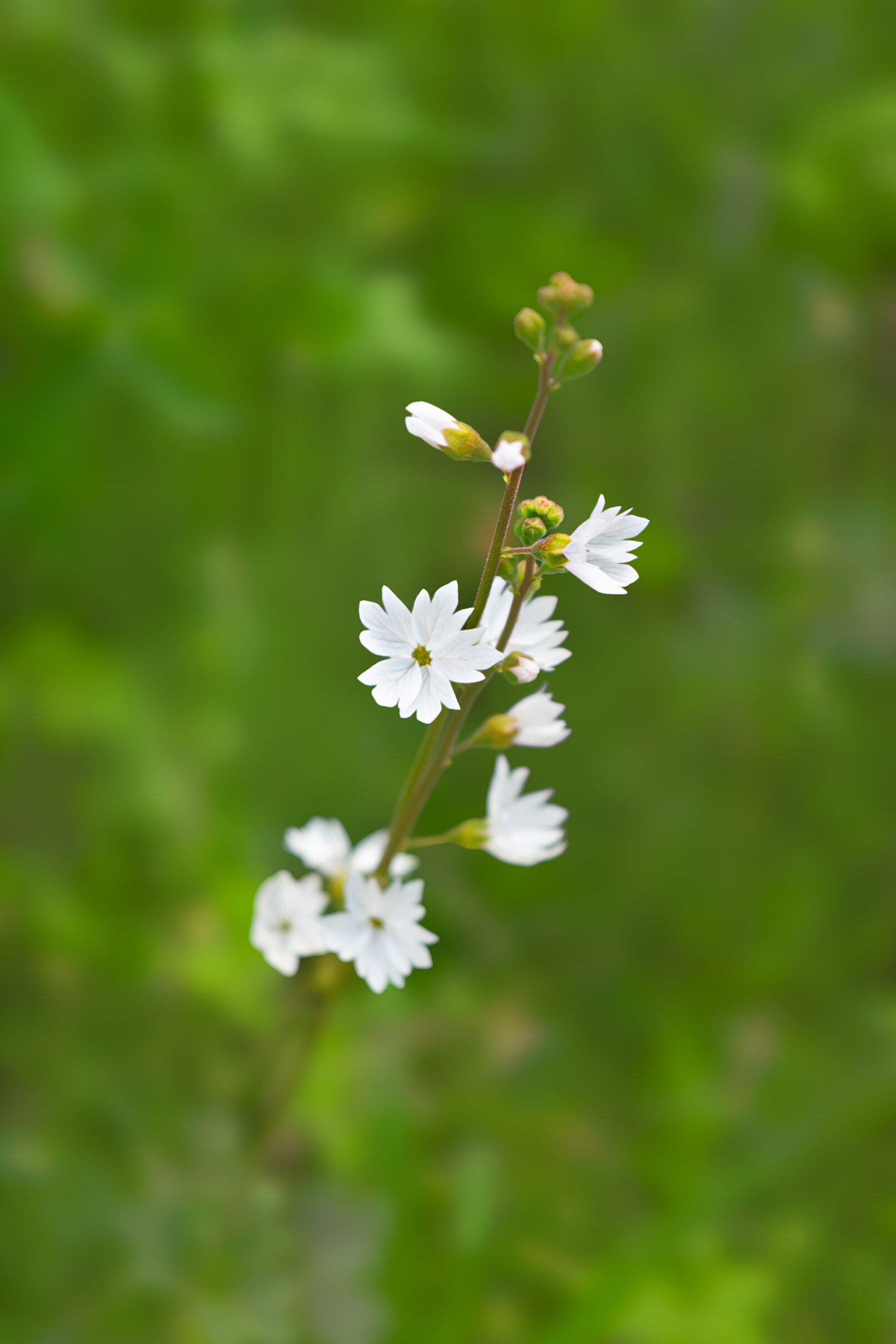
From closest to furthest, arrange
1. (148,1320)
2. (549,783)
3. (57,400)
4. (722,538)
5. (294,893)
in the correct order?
(294,893) → (148,1320) → (57,400) → (549,783) → (722,538)

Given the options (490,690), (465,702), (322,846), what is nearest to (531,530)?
(465,702)

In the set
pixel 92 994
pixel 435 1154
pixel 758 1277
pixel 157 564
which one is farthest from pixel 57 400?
pixel 758 1277

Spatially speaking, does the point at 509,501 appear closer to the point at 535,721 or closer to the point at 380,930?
the point at 535,721

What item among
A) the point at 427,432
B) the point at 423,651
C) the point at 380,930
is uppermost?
the point at 427,432

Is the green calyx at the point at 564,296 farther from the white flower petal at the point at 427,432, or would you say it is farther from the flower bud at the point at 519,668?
the flower bud at the point at 519,668

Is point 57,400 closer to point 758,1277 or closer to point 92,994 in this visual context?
point 92,994

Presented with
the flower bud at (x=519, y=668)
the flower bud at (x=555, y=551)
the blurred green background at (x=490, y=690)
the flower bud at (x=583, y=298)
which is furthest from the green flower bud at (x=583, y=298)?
the blurred green background at (x=490, y=690)
